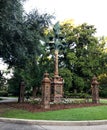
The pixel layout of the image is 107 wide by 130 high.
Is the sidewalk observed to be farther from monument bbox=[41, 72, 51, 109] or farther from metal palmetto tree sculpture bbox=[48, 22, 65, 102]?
metal palmetto tree sculpture bbox=[48, 22, 65, 102]

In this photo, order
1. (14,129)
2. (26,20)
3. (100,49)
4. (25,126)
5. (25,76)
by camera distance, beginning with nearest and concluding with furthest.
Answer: (14,129) → (25,126) → (26,20) → (25,76) → (100,49)

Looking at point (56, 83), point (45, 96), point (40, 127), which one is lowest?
point (40, 127)

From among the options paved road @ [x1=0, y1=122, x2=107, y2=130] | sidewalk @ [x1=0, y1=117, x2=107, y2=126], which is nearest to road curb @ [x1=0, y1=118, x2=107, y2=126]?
sidewalk @ [x1=0, y1=117, x2=107, y2=126]

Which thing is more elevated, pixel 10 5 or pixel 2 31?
pixel 10 5

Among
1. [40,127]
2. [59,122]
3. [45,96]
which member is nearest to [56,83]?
[45,96]

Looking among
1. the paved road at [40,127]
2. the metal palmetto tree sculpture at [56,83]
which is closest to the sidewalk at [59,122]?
the paved road at [40,127]

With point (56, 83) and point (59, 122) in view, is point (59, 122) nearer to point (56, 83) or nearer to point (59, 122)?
point (59, 122)

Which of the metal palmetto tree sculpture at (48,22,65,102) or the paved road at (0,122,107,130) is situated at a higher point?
the metal palmetto tree sculpture at (48,22,65,102)

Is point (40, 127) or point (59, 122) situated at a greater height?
point (59, 122)

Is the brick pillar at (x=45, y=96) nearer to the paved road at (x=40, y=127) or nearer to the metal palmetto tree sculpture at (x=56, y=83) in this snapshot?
the metal palmetto tree sculpture at (x=56, y=83)

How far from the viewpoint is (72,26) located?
39.6m

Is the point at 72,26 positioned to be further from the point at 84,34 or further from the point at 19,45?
the point at 19,45

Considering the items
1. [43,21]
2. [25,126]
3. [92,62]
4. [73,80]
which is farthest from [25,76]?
[25,126]

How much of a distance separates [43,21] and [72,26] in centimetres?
2209
